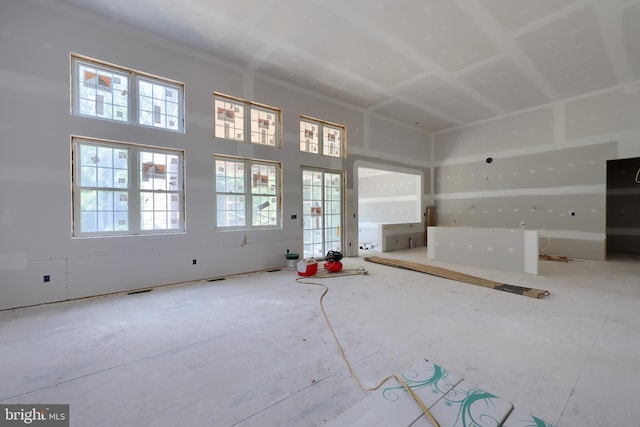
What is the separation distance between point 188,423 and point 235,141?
4.59 metres

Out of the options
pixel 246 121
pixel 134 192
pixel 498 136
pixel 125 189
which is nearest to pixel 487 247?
pixel 498 136

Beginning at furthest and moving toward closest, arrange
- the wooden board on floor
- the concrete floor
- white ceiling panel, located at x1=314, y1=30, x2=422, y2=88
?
white ceiling panel, located at x1=314, y1=30, x2=422, y2=88
the wooden board on floor
the concrete floor

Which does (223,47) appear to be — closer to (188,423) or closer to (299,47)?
(299,47)

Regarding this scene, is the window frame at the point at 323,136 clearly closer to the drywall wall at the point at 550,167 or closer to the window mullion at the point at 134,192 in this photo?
the window mullion at the point at 134,192

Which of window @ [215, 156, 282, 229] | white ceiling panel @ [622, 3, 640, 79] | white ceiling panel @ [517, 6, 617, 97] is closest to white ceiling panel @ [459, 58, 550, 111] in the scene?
white ceiling panel @ [517, 6, 617, 97]

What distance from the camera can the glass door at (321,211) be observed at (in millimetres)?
6418

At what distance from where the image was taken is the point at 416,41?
4.46 meters

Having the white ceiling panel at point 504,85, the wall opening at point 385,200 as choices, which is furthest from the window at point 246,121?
the white ceiling panel at point 504,85

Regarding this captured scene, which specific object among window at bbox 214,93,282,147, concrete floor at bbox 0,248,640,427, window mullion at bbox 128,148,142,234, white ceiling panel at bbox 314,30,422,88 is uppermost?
white ceiling panel at bbox 314,30,422,88

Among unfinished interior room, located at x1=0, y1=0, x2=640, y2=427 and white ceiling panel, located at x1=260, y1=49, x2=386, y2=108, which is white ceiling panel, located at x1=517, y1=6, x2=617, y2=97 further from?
white ceiling panel, located at x1=260, y1=49, x2=386, y2=108

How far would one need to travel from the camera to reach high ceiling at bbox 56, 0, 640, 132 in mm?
3736

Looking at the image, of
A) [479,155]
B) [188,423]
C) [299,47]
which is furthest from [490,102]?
[188,423]

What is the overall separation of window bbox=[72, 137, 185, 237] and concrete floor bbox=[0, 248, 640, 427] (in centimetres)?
112

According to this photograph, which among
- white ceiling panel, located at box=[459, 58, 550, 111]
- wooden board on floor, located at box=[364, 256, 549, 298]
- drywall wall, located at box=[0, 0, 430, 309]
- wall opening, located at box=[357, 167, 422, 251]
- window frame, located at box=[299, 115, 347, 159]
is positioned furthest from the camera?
wall opening, located at box=[357, 167, 422, 251]
